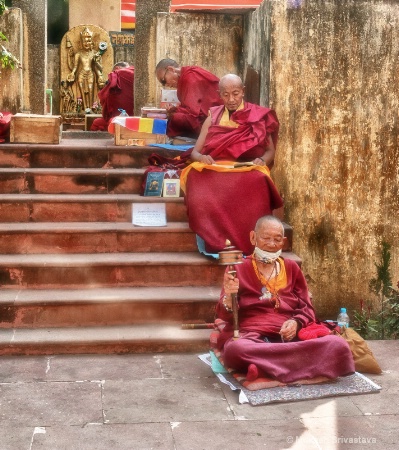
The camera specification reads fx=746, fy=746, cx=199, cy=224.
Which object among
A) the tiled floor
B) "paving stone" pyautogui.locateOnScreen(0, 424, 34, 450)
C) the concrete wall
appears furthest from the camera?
the concrete wall

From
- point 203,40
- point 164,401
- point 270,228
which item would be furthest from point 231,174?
point 203,40

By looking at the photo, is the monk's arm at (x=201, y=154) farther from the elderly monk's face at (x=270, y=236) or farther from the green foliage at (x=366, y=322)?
the green foliage at (x=366, y=322)

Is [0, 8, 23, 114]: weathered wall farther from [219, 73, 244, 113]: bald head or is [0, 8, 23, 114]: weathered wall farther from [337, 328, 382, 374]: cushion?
[337, 328, 382, 374]: cushion

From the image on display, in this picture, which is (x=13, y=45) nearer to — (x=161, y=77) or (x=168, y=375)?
(x=161, y=77)

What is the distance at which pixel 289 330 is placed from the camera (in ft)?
15.6

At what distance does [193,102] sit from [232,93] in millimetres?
1424

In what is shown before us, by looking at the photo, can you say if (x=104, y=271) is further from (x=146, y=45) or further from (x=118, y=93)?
(x=118, y=93)

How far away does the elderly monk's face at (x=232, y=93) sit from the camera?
6.56m

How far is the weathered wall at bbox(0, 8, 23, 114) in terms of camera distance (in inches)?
351

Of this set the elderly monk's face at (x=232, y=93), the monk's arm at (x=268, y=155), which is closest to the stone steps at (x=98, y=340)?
the monk's arm at (x=268, y=155)

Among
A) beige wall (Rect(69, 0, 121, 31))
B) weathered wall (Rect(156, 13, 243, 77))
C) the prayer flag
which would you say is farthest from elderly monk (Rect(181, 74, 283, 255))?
the prayer flag

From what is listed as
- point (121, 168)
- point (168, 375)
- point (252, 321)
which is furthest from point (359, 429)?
point (121, 168)

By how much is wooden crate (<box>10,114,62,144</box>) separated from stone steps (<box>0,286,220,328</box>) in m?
2.39

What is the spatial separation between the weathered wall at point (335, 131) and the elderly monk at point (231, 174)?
10.6 inches
